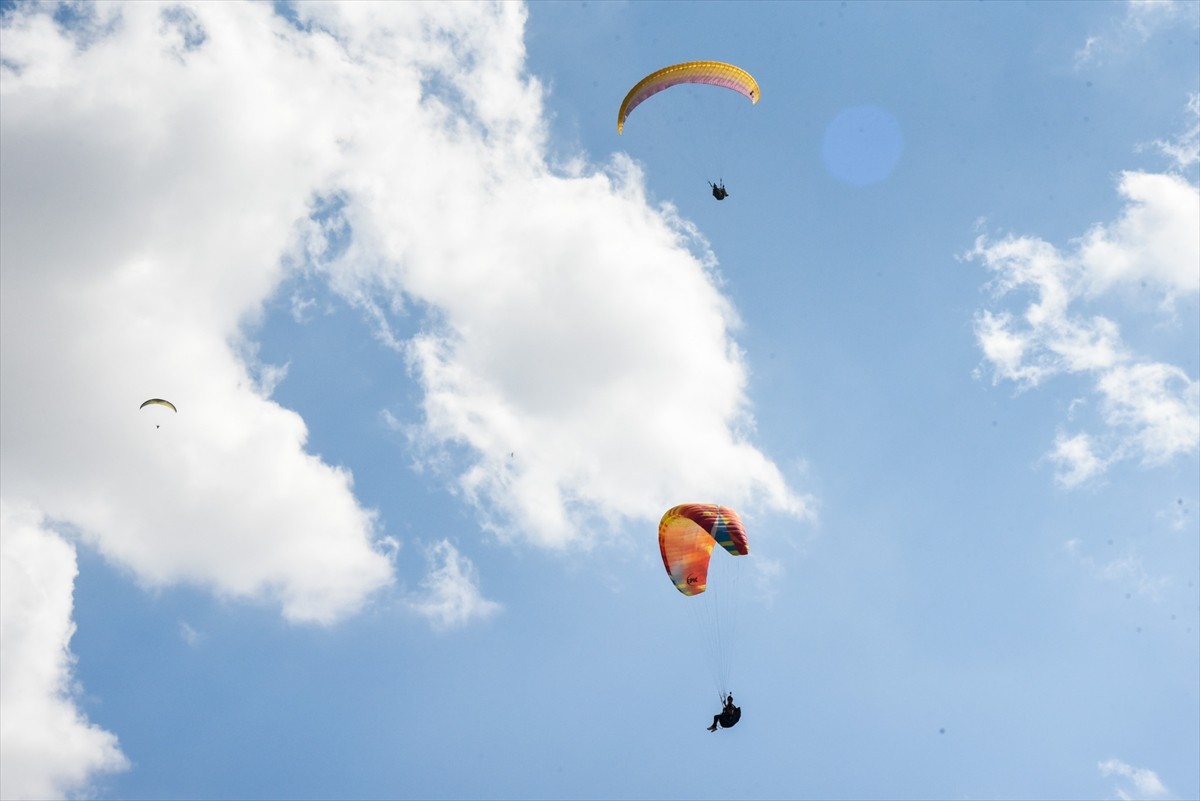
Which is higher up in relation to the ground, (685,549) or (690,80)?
(690,80)

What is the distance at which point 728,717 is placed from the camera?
4216 centimetres

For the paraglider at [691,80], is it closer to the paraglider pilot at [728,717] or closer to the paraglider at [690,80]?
the paraglider at [690,80]

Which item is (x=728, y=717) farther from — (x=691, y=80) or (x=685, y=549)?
(x=691, y=80)

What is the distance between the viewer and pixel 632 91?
46.9m

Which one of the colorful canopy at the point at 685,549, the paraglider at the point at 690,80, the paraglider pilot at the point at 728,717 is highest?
the paraglider at the point at 690,80

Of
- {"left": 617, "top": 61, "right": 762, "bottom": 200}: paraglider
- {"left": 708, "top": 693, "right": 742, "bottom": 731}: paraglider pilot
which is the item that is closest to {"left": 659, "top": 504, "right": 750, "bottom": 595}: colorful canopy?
{"left": 708, "top": 693, "right": 742, "bottom": 731}: paraglider pilot

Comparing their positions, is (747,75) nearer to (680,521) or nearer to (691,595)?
(680,521)

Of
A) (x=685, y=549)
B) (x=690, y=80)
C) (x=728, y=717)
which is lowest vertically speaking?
(x=728, y=717)

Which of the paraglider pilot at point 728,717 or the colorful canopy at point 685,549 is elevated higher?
the colorful canopy at point 685,549

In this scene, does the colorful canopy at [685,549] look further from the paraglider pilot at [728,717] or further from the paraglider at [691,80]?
the paraglider at [691,80]

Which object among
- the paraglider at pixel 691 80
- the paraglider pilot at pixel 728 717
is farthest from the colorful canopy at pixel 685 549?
the paraglider at pixel 691 80

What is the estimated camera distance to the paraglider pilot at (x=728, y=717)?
4191 centimetres

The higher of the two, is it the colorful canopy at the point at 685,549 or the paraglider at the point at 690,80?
the paraglider at the point at 690,80

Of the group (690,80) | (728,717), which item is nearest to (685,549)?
(728,717)
